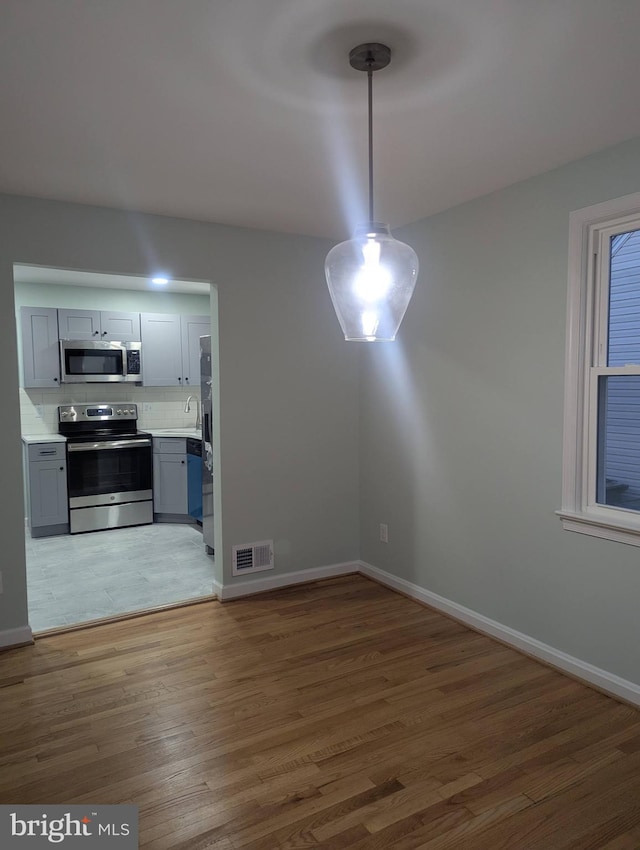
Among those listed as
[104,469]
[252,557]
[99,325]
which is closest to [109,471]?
[104,469]

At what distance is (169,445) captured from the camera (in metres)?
5.93

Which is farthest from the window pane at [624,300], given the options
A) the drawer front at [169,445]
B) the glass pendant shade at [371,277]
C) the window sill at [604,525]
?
the drawer front at [169,445]

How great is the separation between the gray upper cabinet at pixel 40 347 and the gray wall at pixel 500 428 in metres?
3.36

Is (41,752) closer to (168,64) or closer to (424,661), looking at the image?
(424,661)

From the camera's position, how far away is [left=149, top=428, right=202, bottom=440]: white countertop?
5.81m

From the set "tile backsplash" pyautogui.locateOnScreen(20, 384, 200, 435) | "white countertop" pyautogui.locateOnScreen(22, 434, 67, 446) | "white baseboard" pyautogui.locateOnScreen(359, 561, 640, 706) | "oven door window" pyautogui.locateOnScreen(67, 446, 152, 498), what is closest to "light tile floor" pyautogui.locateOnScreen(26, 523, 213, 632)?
"oven door window" pyautogui.locateOnScreen(67, 446, 152, 498)

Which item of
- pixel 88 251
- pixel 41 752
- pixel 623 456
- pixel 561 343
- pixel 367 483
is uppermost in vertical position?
pixel 88 251

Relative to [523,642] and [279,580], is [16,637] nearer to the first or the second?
[279,580]

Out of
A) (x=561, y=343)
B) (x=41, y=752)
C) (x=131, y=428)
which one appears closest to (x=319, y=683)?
(x=41, y=752)

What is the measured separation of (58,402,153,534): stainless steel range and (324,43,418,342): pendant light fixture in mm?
4468

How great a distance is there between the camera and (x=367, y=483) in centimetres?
434

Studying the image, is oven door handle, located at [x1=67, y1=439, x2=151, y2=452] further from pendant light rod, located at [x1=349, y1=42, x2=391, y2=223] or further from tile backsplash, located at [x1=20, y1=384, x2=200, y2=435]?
pendant light rod, located at [x1=349, y1=42, x2=391, y2=223]

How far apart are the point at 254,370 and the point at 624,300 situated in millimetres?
2236

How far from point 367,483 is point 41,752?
263cm
